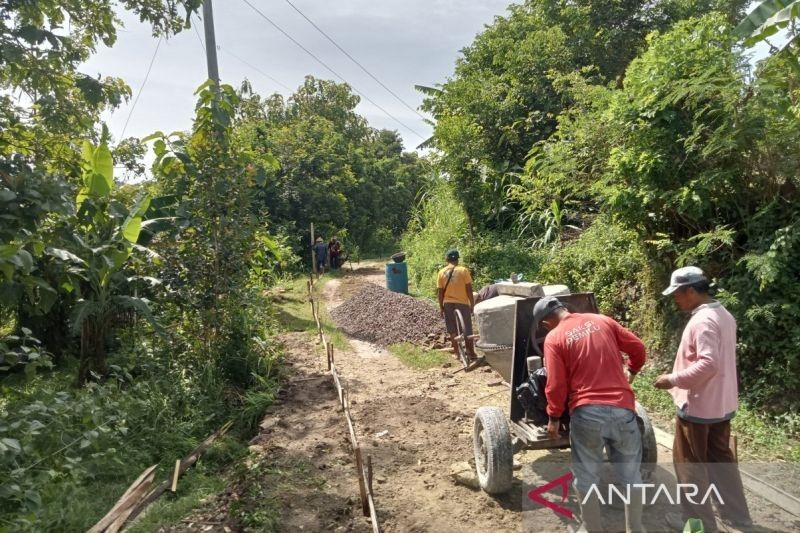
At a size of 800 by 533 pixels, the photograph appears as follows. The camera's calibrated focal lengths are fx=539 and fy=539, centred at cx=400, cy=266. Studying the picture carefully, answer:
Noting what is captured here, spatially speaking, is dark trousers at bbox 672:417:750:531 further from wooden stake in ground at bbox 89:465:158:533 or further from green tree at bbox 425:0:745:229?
green tree at bbox 425:0:745:229

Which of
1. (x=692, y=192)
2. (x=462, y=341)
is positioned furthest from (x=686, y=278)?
(x=462, y=341)

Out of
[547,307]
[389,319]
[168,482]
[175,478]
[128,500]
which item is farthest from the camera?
[389,319]

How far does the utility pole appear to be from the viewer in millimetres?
9484

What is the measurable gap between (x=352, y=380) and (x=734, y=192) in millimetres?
5739

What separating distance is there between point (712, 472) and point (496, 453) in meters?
1.51

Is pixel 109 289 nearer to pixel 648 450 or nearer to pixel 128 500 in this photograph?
pixel 128 500

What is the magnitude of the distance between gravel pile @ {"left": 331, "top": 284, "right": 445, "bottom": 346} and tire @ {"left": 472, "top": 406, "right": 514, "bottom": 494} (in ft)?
18.2

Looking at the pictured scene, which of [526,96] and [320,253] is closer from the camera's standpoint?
[526,96]

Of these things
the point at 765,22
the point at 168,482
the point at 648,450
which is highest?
the point at 765,22

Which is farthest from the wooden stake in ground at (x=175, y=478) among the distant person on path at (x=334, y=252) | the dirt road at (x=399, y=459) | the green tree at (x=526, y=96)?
the distant person on path at (x=334, y=252)

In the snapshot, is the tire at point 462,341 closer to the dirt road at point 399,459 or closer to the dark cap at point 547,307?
the dirt road at point 399,459

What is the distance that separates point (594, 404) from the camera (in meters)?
3.49

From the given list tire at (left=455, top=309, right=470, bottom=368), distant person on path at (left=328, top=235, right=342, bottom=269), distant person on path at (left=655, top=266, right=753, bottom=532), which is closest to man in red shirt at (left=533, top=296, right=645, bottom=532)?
distant person on path at (left=655, top=266, right=753, bottom=532)

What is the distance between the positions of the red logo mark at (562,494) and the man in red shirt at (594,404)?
0.61m
